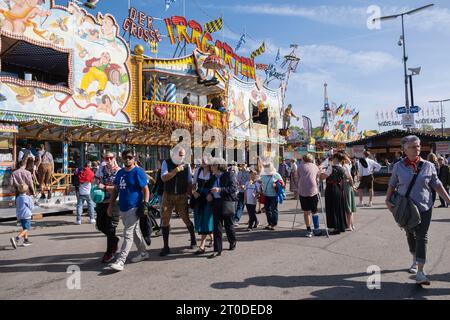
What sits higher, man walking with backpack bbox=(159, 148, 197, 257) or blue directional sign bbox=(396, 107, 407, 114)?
blue directional sign bbox=(396, 107, 407, 114)

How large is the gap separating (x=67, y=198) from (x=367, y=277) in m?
10.8

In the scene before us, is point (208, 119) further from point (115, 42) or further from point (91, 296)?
point (91, 296)

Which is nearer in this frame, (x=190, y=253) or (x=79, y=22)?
(x=190, y=253)

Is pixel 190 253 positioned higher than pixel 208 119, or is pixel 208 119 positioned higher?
pixel 208 119

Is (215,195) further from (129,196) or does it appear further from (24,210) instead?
(24,210)

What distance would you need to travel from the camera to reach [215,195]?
20.6ft

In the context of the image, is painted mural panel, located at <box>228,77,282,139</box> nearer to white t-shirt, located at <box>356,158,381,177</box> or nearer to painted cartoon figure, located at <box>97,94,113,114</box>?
painted cartoon figure, located at <box>97,94,113,114</box>

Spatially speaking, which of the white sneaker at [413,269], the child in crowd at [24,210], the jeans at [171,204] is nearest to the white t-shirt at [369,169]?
the white sneaker at [413,269]

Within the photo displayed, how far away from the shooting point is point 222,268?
5.34 metres

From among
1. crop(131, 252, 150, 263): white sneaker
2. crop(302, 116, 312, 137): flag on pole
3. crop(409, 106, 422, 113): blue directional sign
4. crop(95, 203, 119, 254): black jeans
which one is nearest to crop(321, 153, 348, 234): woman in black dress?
crop(131, 252, 150, 263): white sneaker

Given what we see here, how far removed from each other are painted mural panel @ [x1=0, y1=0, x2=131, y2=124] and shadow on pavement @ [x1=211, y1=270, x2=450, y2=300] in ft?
36.8

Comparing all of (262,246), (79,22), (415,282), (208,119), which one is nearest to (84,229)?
(262,246)

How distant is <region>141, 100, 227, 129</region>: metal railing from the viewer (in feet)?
54.5

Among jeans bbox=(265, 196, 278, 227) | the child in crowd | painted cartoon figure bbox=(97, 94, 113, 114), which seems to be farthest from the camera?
painted cartoon figure bbox=(97, 94, 113, 114)
